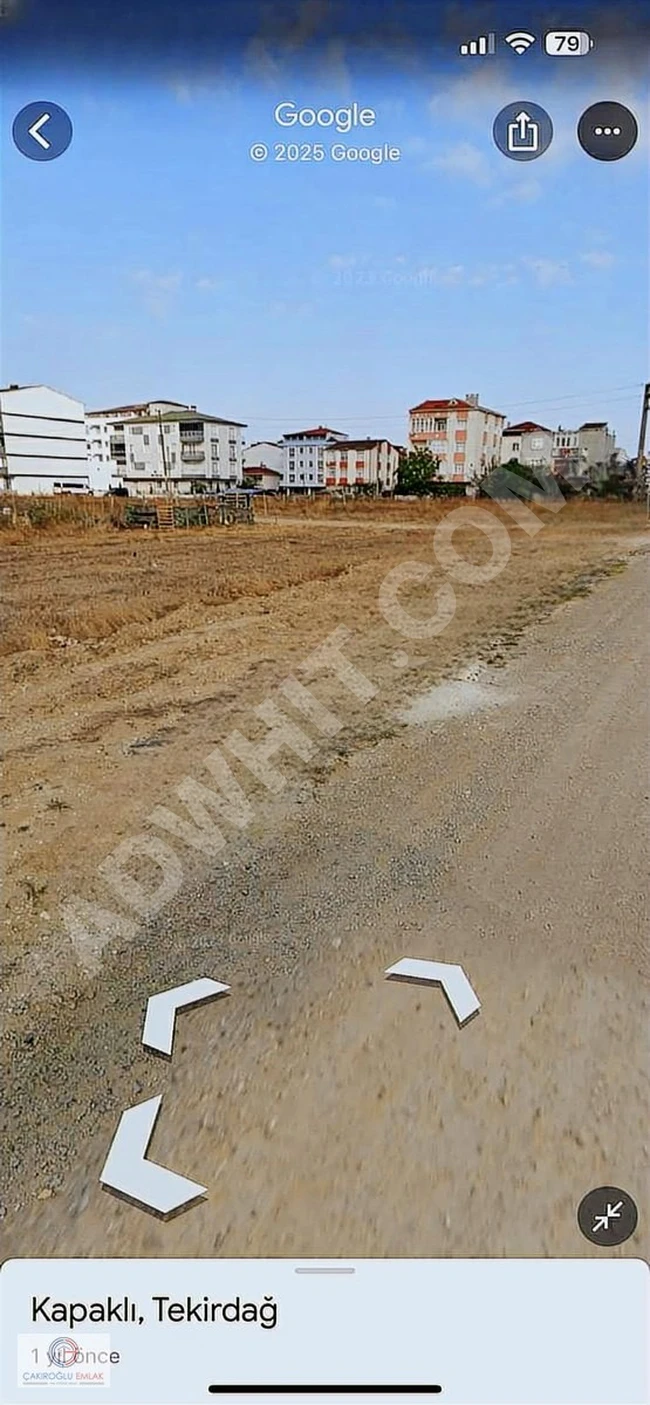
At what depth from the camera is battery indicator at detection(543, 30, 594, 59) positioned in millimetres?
721

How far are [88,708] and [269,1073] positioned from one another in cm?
174

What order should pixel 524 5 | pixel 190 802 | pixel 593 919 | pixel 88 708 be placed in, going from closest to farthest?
pixel 524 5, pixel 593 919, pixel 190 802, pixel 88 708

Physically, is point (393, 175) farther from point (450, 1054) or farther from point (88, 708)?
point (88, 708)

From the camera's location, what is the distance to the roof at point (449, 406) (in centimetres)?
107

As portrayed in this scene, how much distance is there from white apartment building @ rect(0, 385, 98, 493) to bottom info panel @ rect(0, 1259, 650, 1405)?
0.97m

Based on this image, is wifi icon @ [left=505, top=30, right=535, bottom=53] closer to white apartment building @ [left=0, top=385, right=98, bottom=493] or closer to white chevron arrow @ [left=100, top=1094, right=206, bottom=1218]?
white apartment building @ [left=0, top=385, right=98, bottom=493]

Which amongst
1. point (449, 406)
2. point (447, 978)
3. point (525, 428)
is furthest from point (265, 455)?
point (447, 978)

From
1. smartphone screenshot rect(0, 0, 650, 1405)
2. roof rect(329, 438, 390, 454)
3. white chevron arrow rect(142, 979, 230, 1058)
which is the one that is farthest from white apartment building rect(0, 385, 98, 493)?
white chevron arrow rect(142, 979, 230, 1058)

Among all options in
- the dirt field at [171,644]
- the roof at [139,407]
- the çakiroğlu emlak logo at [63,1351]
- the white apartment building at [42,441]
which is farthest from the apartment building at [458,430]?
the çakiroğlu emlak logo at [63,1351]

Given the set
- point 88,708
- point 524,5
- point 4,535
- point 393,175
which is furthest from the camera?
point 88,708

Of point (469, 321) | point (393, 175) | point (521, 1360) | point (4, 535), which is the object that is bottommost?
point (521, 1360)

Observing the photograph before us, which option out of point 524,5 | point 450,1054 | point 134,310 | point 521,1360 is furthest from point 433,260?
point 521,1360

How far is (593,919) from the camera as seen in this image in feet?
4.03

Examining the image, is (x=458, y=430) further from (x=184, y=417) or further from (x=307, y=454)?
(x=184, y=417)
